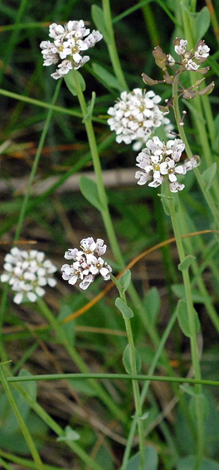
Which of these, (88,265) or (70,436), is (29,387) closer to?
(70,436)

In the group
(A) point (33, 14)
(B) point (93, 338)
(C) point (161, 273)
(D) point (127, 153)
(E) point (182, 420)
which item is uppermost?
(A) point (33, 14)

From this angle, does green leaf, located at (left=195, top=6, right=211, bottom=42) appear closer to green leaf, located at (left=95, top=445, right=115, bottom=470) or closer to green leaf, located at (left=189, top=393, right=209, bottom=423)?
green leaf, located at (left=189, top=393, right=209, bottom=423)

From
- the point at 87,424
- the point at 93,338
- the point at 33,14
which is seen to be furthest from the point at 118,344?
the point at 33,14

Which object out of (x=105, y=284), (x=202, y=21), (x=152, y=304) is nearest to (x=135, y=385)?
(x=152, y=304)

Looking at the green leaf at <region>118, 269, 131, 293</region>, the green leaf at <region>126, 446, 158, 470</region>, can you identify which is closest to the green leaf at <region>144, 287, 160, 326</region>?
the green leaf at <region>126, 446, 158, 470</region>

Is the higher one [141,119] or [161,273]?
[161,273]

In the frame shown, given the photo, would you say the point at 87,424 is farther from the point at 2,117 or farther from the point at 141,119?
the point at 2,117

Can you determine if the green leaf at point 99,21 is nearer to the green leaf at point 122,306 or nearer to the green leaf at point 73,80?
the green leaf at point 73,80
